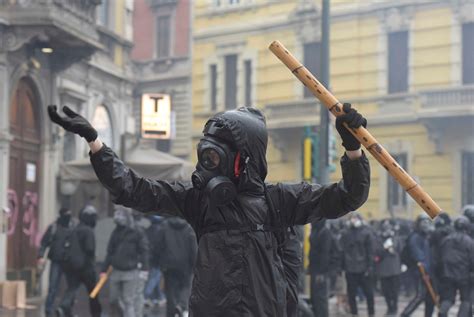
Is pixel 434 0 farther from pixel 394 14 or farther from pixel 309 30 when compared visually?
pixel 309 30

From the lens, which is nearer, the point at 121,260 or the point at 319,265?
the point at 121,260

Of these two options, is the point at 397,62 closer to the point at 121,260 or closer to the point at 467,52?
the point at 467,52

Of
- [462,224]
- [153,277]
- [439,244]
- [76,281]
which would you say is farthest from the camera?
[153,277]

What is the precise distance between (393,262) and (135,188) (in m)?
14.3

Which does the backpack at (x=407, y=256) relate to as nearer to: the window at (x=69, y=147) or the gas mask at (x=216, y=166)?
the window at (x=69, y=147)

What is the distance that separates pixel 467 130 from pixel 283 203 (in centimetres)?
2419

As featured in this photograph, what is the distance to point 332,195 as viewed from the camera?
18.6ft

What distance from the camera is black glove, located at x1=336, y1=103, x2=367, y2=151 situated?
533cm

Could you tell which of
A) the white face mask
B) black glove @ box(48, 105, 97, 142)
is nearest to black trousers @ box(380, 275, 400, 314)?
the white face mask

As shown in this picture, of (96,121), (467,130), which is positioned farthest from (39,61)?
(467,130)

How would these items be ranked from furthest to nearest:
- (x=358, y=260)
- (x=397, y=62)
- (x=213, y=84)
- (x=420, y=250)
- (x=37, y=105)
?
(x=213, y=84) → (x=397, y=62) → (x=37, y=105) → (x=358, y=260) → (x=420, y=250)

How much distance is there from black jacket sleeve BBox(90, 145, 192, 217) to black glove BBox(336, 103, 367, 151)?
36.6 inches

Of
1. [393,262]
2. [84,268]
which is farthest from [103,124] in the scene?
[84,268]

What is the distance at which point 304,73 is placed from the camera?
581cm
